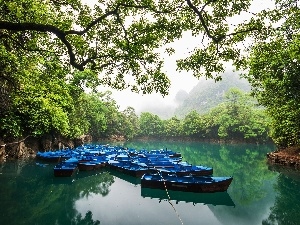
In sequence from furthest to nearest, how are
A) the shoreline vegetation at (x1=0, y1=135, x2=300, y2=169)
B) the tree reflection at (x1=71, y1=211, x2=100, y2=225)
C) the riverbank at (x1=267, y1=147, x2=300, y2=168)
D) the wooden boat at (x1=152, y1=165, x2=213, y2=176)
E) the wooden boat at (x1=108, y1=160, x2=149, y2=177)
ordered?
1. the shoreline vegetation at (x1=0, y1=135, x2=300, y2=169)
2. the riverbank at (x1=267, y1=147, x2=300, y2=168)
3. the wooden boat at (x1=108, y1=160, x2=149, y2=177)
4. the wooden boat at (x1=152, y1=165, x2=213, y2=176)
5. the tree reflection at (x1=71, y1=211, x2=100, y2=225)

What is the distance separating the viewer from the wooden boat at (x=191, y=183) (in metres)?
13.8

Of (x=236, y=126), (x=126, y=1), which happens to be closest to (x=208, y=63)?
(x=126, y=1)

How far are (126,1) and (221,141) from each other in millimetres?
64254

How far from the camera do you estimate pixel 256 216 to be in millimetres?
11648

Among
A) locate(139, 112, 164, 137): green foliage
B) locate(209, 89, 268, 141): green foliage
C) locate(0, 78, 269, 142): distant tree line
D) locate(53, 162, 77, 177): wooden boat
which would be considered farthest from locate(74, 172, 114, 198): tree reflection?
locate(139, 112, 164, 137): green foliage

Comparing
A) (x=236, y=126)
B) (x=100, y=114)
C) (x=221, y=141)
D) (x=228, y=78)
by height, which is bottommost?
(x=221, y=141)

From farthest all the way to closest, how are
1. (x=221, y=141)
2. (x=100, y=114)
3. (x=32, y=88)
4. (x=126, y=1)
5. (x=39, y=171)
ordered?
(x=221, y=141) → (x=100, y=114) → (x=39, y=171) → (x=32, y=88) → (x=126, y=1)

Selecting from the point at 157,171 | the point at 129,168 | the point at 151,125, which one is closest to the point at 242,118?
the point at 151,125

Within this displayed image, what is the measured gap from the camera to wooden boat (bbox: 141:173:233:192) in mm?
13789

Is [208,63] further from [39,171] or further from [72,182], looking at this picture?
[39,171]

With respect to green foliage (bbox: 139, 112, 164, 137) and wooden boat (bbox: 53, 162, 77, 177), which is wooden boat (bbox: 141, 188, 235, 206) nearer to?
wooden boat (bbox: 53, 162, 77, 177)

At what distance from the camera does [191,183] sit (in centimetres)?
1392

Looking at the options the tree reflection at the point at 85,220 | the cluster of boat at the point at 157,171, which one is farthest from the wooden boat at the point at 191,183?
the tree reflection at the point at 85,220

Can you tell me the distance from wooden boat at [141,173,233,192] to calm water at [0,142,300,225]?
1.15ft
